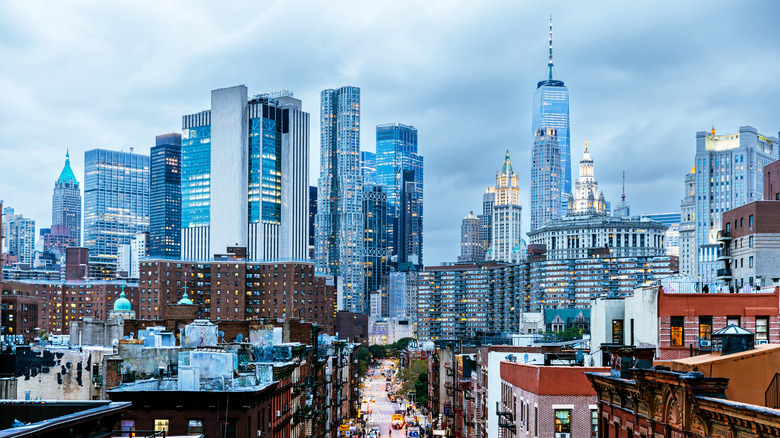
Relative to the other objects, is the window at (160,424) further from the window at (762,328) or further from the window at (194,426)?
the window at (762,328)

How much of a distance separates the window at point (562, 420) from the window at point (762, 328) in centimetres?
1041

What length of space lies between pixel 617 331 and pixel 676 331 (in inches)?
361

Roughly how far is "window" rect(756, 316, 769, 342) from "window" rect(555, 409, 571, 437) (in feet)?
34.1

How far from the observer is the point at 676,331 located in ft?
140

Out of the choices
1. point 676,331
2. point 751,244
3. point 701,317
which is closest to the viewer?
point 701,317

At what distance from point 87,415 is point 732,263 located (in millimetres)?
94785

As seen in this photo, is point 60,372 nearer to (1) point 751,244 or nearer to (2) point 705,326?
(2) point 705,326

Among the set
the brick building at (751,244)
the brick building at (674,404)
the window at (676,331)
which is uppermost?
the brick building at (751,244)

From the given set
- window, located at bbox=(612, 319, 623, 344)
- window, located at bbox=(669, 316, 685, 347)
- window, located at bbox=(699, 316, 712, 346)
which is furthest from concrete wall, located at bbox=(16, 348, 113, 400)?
window, located at bbox=(699, 316, 712, 346)

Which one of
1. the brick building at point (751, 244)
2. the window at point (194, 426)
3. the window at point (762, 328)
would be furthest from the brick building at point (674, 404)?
the brick building at point (751, 244)

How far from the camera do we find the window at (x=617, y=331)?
169 feet

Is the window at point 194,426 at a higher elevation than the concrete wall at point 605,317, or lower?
lower

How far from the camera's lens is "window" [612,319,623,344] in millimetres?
51425

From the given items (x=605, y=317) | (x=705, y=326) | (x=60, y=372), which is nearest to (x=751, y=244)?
(x=605, y=317)
